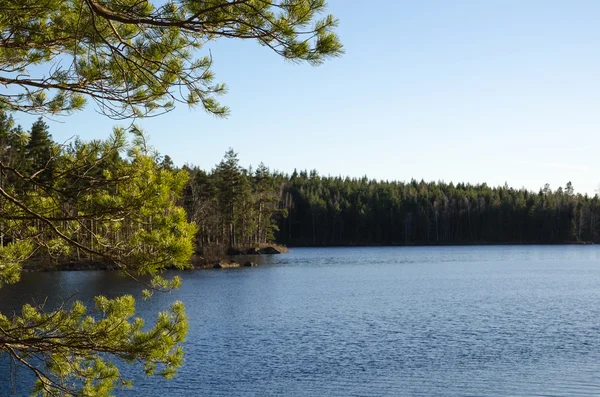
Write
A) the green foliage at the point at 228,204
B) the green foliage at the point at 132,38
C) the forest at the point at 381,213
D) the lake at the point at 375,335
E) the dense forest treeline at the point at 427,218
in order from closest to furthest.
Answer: the green foliage at the point at 132,38, the lake at the point at 375,335, the green foliage at the point at 228,204, the forest at the point at 381,213, the dense forest treeline at the point at 427,218

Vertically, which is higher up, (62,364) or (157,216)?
(157,216)

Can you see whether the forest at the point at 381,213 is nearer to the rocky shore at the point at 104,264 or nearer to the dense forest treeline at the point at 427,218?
the dense forest treeline at the point at 427,218

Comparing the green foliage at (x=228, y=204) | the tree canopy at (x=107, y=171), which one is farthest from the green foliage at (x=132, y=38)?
the green foliage at (x=228, y=204)

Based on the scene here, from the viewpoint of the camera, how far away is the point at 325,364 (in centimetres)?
1850

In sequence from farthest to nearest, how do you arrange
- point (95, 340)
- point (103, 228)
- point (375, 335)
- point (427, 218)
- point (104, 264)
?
point (427, 218), point (104, 264), point (375, 335), point (103, 228), point (95, 340)

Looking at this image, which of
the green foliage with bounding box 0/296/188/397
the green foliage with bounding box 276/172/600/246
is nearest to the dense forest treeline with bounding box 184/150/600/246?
the green foliage with bounding box 276/172/600/246

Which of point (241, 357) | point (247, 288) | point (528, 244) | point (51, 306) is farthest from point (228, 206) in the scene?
point (528, 244)

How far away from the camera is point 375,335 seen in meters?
22.8

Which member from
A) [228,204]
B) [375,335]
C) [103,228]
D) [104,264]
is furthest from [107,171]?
[228,204]

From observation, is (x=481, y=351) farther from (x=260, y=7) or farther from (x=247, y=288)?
(x=247, y=288)

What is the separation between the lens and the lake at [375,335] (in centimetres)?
1642

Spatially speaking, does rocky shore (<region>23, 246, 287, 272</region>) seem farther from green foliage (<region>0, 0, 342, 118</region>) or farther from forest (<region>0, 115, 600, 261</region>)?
green foliage (<region>0, 0, 342, 118</region>)

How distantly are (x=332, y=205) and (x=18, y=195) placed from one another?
347 ft

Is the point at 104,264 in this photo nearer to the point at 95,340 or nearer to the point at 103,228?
the point at 103,228
